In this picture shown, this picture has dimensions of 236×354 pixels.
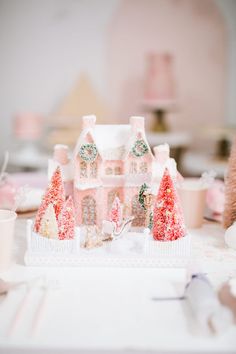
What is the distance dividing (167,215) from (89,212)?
328 mm

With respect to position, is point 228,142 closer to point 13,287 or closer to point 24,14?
point 24,14

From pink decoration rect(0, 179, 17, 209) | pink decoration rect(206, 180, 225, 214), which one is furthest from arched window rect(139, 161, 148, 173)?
pink decoration rect(0, 179, 17, 209)

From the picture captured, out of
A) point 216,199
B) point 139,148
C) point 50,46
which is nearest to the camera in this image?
point 139,148

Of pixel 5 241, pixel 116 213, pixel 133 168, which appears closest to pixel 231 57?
pixel 133 168

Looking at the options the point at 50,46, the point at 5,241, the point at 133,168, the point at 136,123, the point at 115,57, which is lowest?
the point at 5,241

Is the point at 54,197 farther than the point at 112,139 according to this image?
No

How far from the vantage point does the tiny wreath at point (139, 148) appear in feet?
5.85

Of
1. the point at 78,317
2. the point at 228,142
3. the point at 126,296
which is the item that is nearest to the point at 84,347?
the point at 78,317

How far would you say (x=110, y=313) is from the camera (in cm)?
130

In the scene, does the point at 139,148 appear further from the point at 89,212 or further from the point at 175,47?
the point at 175,47

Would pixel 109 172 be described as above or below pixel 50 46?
below

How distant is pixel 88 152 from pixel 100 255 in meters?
0.39

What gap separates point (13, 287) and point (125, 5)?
4799 millimetres

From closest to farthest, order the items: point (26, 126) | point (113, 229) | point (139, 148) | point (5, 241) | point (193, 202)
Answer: point (5, 241), point (113, 229), point (139, 148), point (193, 202), point (26, 126)
